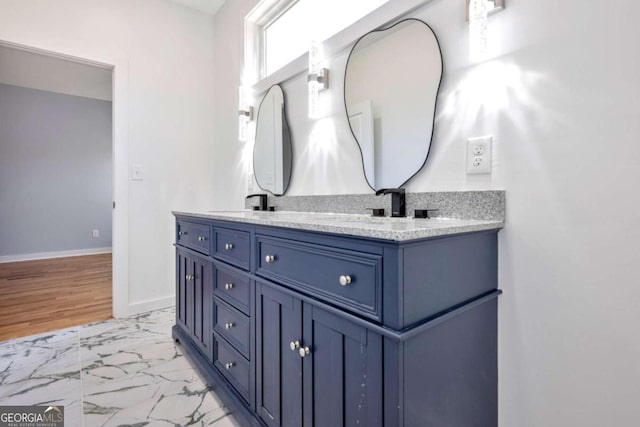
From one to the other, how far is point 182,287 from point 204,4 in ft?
7.86

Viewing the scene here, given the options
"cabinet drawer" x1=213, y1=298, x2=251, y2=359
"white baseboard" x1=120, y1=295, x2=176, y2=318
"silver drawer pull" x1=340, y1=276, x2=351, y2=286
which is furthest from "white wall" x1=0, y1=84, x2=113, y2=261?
"silver drawer pull" x1=340, y1=276, x2=351, y2=286

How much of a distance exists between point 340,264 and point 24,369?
1.96m

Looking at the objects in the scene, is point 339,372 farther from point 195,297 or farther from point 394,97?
point 195,297

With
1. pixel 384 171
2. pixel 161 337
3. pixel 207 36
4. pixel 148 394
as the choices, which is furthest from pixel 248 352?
pixel 207 36

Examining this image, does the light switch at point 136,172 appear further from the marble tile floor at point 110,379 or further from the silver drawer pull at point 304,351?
the silver drawer pull at point 304,351

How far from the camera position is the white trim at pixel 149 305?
2.51m

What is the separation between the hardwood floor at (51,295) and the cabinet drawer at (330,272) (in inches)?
85.2

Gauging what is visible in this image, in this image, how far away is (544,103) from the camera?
0.91 metres

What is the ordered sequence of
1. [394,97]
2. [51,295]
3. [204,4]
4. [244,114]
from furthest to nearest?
[51,295], [204,4], [244,114], [394,97]

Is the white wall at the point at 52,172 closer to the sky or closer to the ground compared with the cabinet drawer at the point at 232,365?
closer to the sky

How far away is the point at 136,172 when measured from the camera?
2.53 m

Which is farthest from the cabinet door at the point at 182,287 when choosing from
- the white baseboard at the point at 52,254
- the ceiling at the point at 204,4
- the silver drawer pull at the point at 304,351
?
the white baseboard at the point at 52,254

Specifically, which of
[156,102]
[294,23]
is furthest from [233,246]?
[156,102]

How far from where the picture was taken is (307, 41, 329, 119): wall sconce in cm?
165
